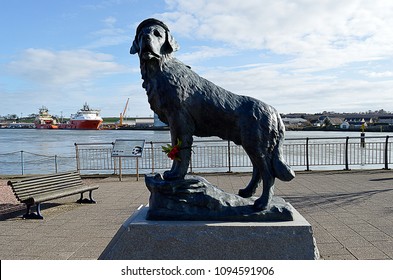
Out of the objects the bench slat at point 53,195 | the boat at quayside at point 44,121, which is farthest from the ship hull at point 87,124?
the bench slat at point 53,195

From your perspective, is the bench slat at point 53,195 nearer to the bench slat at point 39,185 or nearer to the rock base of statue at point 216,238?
the bench slat at point 39,185

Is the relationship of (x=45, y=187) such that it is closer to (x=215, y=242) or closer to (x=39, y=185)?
(x=39, y=185)

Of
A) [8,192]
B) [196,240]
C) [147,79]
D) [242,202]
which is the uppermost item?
[147,79]

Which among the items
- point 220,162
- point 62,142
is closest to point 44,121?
point 62,142

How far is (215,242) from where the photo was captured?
147 inches

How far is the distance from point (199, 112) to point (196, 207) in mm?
1037

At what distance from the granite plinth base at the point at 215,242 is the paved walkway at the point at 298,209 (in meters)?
1.30

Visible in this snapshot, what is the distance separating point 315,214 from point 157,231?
14.2ft

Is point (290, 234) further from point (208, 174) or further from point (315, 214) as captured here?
point (208, 174)

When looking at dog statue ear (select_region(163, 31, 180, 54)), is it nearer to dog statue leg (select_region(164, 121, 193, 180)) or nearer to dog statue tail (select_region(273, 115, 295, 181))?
dog statue leg (select_region(164, 121, 193, 180))

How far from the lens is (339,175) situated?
41.0ft

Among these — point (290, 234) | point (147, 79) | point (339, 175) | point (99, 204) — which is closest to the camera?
point (290, 234)

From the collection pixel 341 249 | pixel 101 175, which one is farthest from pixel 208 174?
pixel 341 249

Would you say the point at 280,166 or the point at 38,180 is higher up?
the point at 280,166
